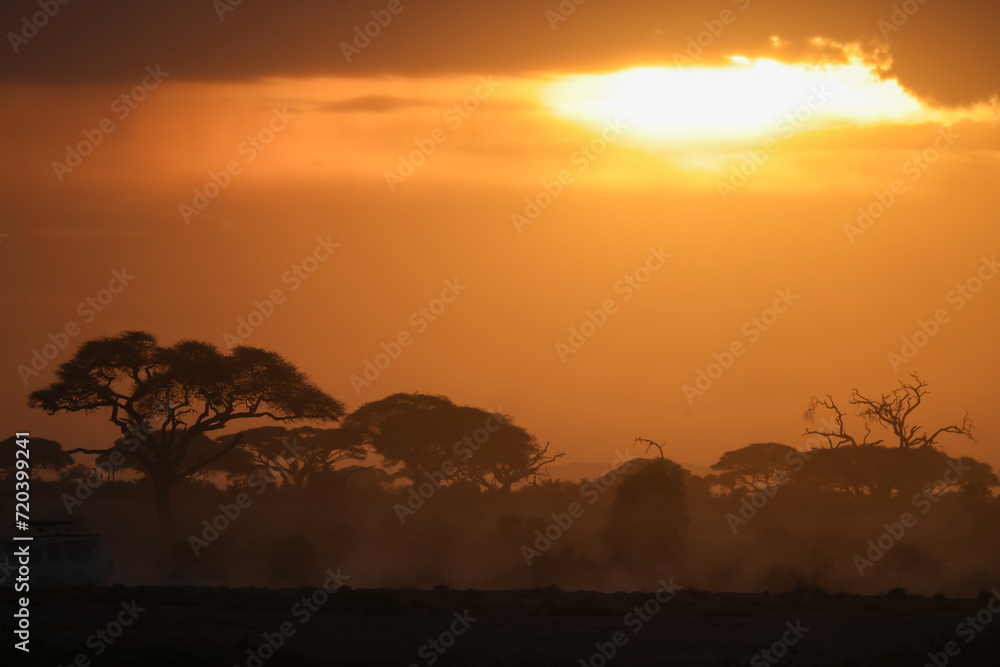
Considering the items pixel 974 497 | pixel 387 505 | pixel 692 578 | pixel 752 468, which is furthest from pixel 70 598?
pixel 752 468

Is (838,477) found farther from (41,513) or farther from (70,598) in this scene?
(70,598)

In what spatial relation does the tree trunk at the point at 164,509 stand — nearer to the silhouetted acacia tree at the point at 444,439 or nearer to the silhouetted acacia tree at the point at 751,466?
the silhouetted acacia tree at the point at 444,439

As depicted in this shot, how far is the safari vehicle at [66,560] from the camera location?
31703 millimetres

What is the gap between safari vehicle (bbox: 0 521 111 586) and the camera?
31.7m

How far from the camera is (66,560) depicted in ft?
106

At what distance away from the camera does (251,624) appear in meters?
25.6

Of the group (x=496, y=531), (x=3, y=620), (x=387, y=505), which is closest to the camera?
(x=3, y=620)

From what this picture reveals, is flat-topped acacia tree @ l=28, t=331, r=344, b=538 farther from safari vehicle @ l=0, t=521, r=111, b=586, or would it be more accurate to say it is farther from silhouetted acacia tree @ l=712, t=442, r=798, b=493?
silhouetted acacia tree @ l=712, t=442, r=798, b=493

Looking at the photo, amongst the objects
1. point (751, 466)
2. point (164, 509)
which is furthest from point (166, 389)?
point (751, 466)

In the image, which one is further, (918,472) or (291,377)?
(918,472)

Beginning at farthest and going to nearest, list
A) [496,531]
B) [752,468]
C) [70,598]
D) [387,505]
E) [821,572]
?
1. [752,468]
2. [387,505]
3. [496,531]
4. [821,572]
5. [70,598]

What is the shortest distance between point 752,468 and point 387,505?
110 ft

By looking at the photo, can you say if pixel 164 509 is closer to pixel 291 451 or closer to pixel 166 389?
pixel 166 389

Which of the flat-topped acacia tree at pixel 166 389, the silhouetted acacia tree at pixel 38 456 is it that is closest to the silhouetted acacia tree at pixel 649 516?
the flat-topped acacia tree at pixel 166 389
